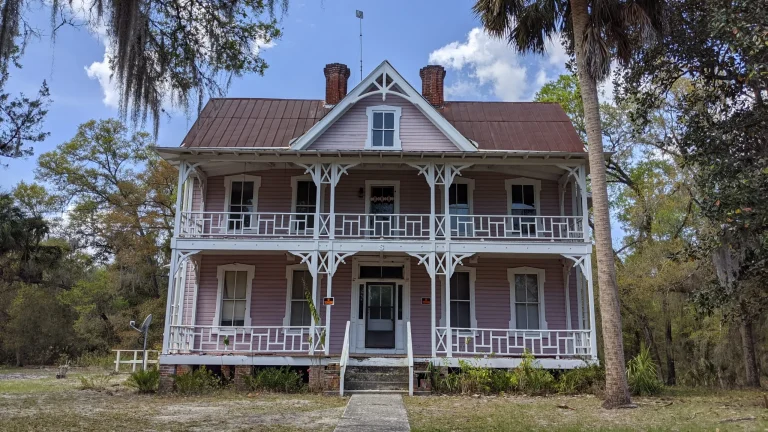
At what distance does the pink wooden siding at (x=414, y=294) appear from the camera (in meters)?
16.3

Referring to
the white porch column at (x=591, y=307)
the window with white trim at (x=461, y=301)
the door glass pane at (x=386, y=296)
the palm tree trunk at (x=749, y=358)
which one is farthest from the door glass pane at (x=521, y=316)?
the palm tree trunk at (x=749, y=358)

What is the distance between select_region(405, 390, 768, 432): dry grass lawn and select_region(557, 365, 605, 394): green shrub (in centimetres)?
57

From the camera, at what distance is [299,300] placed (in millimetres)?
16422

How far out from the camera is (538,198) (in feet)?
55.7

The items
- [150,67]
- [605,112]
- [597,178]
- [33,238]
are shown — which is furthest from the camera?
[605,112]

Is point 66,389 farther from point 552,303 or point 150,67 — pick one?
point 552,303

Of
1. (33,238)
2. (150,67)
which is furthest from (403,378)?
(33,238)

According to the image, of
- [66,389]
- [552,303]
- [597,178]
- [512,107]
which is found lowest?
[66,389]

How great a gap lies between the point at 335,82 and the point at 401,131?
12.1ft

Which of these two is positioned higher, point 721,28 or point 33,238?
point 721,28

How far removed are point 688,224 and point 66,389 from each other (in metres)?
19.2

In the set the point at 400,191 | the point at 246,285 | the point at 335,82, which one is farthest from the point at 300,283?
the point at 335,82

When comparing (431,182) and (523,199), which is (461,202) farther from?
(431,182)

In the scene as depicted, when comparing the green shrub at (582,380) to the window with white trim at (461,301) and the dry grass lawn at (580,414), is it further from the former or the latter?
the window with white trim at (461,301)
